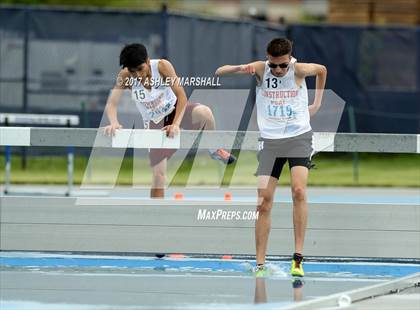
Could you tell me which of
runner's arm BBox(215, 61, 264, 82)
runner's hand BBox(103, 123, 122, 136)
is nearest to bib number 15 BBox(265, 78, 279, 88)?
runner's arm BBox(215, 61, 264, 82)

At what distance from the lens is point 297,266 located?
408 inches

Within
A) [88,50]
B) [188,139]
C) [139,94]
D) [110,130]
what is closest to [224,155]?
[188,139]

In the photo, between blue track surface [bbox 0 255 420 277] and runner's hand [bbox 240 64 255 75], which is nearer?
runner's hand [bbox 240 64 255 75]

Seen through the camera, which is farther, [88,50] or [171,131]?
[88,50]

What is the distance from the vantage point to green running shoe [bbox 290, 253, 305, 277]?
1029 cm

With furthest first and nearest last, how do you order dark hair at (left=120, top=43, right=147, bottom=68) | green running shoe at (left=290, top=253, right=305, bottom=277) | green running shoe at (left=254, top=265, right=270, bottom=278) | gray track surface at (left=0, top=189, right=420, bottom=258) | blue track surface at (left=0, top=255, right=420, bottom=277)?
gray track surface at (left=0, top=189, right=420, bottom=258) → blue track surface at (left=0, top=255, right=420, bottom=277) → dark hair at (left=120, top=43, right=147, bottom=68) → green running shoe at (left=254, top=265, right=270, bottom=278) → green running shoe at (left=290, top=253, right=305, bottom=277)

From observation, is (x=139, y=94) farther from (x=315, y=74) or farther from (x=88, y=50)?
(x=88, y=50)

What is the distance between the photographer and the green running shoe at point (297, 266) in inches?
405

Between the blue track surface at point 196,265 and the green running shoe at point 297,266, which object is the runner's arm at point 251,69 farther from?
the blue track surface at point 196,265

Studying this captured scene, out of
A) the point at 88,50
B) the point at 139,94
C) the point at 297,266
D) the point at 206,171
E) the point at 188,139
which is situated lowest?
the point at 297,266

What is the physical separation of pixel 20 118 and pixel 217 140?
782 cm

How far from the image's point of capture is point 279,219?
11.6 metres

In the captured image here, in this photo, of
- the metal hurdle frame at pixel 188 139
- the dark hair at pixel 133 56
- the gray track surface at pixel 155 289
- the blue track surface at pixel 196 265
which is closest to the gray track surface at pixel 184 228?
the blue track surface at pixel 196 265

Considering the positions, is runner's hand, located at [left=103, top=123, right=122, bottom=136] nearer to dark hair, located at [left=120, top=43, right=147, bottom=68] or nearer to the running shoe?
dark hair, located at [left=120, top=43, right=147, bottom=68]
